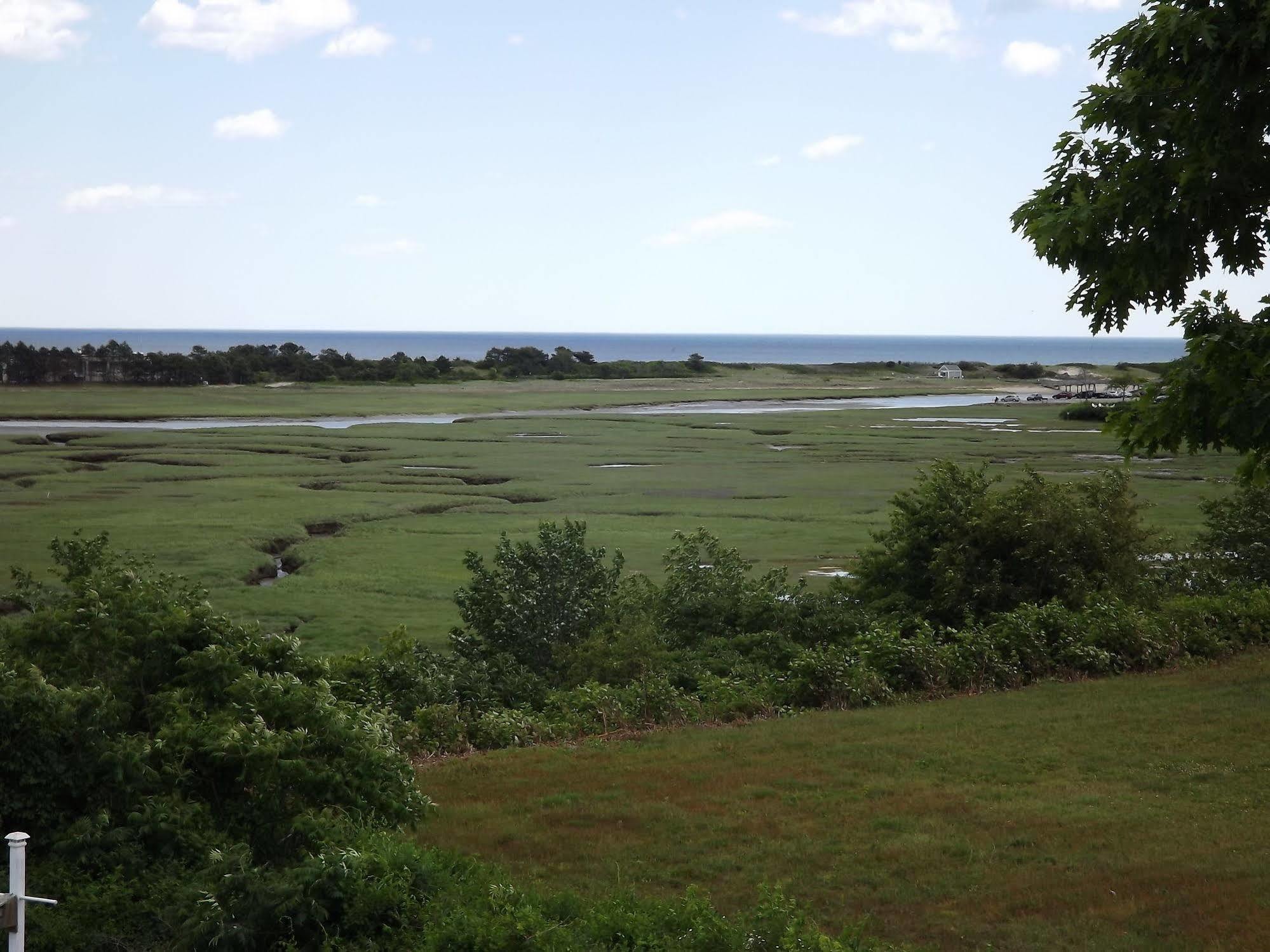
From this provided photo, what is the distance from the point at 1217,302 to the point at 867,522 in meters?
30.6

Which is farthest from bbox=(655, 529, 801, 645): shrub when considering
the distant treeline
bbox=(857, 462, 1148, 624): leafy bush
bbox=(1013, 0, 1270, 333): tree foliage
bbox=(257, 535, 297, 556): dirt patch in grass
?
the distant treeline

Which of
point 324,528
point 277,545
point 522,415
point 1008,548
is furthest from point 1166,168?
point 522,415

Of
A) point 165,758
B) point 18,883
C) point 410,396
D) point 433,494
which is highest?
point 410,396

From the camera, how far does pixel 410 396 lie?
117 metres

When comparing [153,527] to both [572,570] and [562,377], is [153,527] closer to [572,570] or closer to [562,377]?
[572,570]

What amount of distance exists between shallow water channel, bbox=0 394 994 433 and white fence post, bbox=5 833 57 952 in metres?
74.8

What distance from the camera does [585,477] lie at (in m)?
54.0

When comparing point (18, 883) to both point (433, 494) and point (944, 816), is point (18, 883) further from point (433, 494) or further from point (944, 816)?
point (433, 494)

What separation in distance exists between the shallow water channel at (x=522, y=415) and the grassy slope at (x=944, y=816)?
225ft

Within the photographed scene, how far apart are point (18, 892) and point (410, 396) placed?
112 metres

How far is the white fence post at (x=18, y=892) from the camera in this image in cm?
609

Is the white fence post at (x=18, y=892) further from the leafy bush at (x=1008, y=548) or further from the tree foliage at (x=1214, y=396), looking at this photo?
the leafy bush at (x=1008, y=548)

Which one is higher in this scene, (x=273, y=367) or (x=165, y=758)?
(x=273, y=367)

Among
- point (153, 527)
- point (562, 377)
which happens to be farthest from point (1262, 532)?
point (562, 377)
